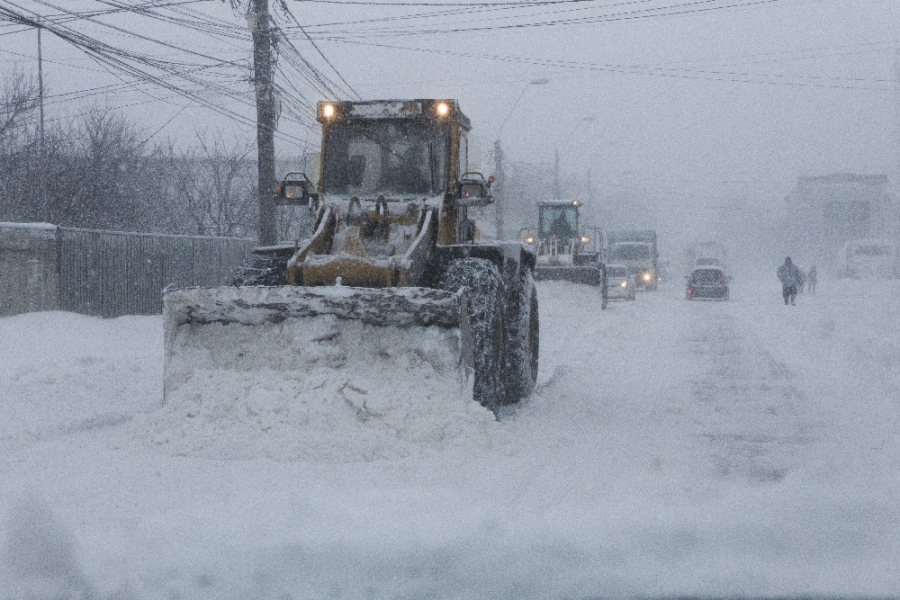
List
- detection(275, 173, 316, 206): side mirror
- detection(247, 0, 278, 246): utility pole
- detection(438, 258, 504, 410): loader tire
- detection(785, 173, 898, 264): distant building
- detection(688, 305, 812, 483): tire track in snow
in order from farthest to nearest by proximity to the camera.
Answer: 1. detection(785, 173, 898, 264): distant building
2. detection(247, 0, 278, 246): utility pole
3. detection(275, 173, 316, 206): side mirror
4. detection(438, 258, 504, 410): loader tire
5. detection(688, 305, 812, 483): tire track in snow

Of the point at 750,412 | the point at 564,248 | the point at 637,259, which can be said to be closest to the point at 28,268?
the point at 750,412

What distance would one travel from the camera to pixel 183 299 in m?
7.94

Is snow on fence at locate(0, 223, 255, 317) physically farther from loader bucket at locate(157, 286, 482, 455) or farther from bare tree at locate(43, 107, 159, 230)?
loader bucket at locate(157, 286, 482, 455)

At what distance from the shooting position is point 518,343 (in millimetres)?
9727

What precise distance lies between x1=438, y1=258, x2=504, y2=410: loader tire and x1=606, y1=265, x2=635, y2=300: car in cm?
2562

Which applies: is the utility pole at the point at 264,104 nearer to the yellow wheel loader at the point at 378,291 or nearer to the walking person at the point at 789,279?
the yellow wheel loader at the point at 378,291

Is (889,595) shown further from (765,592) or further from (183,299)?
(183,299)

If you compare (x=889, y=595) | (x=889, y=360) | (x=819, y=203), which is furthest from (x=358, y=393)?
(x=819, y=203)

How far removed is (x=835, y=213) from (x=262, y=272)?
79.5 m

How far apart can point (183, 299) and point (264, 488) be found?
8.25 feet

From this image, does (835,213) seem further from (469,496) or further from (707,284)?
(469,496)

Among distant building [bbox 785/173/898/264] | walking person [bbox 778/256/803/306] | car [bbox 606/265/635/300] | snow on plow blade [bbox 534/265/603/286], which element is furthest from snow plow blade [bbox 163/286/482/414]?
distant building [bbox 785/173/898/264]

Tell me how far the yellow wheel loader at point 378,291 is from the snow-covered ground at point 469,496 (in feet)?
1.36

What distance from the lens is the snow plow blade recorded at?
733cm
